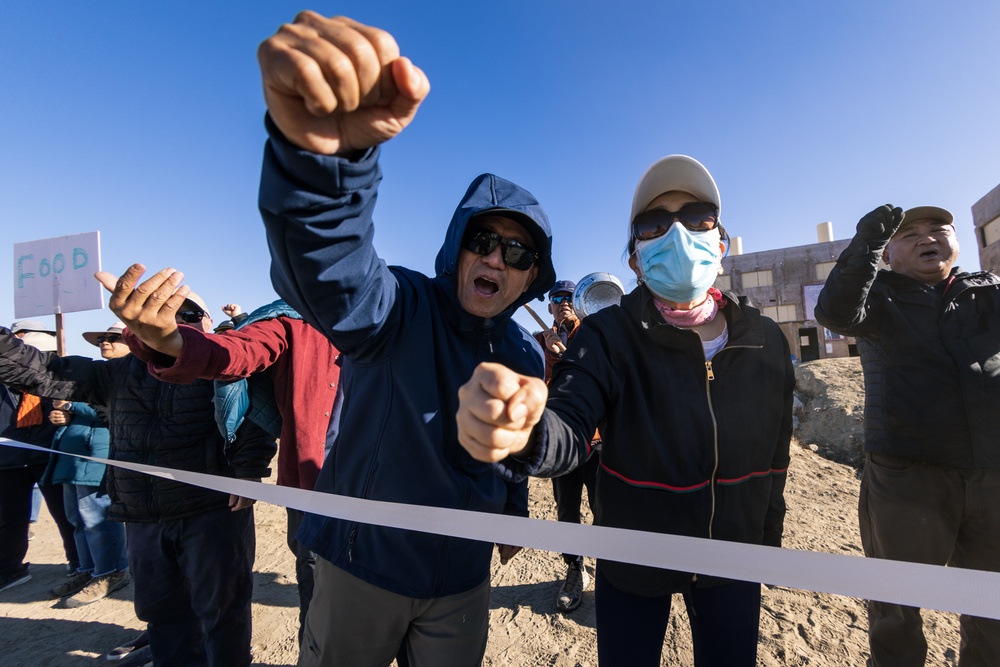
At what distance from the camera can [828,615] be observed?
339cm

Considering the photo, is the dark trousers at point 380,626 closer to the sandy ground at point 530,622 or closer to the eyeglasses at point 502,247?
the eyeglasses at point 502,247

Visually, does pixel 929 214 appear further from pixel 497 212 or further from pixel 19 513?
pixel 19 513

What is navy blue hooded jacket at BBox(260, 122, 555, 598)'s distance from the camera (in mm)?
1114

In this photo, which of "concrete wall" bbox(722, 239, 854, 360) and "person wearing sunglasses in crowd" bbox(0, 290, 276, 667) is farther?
"concrete wall" bbox(722, 239, 854, 360)

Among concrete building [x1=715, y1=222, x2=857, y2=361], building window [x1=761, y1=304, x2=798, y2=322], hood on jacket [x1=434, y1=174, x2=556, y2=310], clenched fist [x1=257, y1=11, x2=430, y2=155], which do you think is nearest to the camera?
clenched fist [x1=257, y1=11, x2=430, y2=155]

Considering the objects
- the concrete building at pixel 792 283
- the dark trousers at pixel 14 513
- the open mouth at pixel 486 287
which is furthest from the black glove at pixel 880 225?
the concrete building at pixel 792 283

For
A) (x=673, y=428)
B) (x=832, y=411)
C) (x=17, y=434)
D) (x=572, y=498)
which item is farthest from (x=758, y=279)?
(x=17, y=434)

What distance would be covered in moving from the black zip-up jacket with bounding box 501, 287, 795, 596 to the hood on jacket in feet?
1.35

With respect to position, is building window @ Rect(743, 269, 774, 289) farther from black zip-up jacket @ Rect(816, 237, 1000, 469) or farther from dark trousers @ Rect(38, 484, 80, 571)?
dark trousers @ Rect(38, 484, 80, 571)

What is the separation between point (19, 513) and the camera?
5035 mm

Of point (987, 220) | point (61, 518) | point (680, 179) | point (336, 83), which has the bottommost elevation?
point (61, 518)

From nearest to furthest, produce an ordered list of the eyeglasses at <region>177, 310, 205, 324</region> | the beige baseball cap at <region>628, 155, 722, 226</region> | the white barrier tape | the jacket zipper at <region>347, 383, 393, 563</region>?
the white barrier tape
the jacket zipper at <region>347, 383, 393, 563</region>
the beige baseball cap at <region>628, 155, 722, 226</region>
the eyeglasses at <region>177, 310, 205, 324</region>

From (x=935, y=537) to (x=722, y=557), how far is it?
2.18m

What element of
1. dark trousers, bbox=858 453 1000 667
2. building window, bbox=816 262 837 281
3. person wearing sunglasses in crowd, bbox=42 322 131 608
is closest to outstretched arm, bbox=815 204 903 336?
dark trousers, bbox=858 453 1000 667
